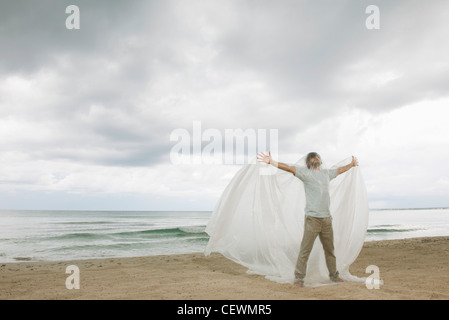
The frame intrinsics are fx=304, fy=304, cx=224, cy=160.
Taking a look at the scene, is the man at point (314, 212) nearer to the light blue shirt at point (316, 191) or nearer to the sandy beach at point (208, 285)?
the light blue shirt at point (316, 191)

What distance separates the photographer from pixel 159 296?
4.20 m

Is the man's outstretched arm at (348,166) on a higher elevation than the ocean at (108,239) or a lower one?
higher

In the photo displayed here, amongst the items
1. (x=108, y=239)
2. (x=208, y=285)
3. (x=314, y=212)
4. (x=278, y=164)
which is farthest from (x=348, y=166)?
(x=108, y=239)

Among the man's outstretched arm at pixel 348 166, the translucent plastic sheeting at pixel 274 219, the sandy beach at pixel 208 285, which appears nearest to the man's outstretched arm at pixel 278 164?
the translucent plastic sheeting at pixel 274 219

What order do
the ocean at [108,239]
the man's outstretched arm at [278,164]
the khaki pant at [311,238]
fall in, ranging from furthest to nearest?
the ocean at [108,239] < the man's outstretched arm at [278,164] < the khaki pant at [311,238]

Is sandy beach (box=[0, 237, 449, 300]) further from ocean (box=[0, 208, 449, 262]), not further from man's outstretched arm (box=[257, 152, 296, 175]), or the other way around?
ocean (box=[0, 208, 449, 262])

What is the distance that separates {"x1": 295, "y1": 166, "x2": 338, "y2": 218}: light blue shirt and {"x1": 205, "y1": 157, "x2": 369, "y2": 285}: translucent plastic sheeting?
0.60 m

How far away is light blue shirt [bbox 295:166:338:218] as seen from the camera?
4.77 meters

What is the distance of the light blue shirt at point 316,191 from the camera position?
188 inches

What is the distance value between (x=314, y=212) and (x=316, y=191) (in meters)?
0.33

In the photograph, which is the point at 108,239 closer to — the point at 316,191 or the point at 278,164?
the point at 278,164

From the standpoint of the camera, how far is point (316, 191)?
4.81m
